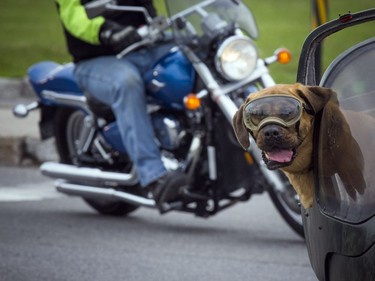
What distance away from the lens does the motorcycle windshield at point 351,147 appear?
349cm

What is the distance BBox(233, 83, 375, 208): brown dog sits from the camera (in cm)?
347

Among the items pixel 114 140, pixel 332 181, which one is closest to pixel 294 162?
pixel 332 181

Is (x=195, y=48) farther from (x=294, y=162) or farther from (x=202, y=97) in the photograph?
(x=294, y=162)

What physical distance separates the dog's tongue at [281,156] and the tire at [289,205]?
112 inches

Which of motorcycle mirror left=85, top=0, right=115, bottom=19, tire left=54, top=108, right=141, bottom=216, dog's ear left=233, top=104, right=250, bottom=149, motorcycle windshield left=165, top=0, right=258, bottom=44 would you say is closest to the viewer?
dog's ear left=233, top=104, right=250, bottom=149

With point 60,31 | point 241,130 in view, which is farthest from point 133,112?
point 60,31

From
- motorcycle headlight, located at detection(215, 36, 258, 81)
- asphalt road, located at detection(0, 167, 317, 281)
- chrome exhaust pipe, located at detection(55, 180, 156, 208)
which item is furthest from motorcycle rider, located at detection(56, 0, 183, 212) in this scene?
motorcycle headlight, located at detection(215, 36, 258, 81)

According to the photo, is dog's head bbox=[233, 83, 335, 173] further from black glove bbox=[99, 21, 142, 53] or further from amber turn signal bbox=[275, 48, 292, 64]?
black glove bbox=[99, 21, 142, 53]

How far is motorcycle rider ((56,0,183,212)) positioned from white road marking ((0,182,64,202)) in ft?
4.61

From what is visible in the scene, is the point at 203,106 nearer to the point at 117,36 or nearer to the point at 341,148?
the point at 117,36

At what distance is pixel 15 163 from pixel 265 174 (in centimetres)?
372

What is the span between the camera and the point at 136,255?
6.19 metres

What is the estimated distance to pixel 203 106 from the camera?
21.8 feet

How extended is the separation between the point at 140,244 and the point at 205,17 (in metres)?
1.34
